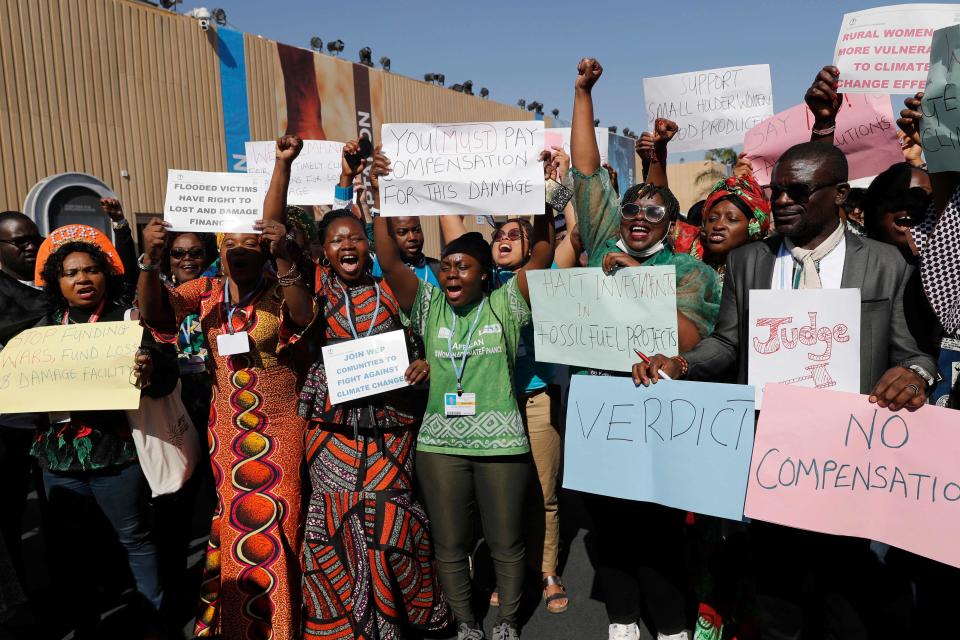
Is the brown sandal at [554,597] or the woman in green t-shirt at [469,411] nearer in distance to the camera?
the woman in green t-shirt at [469,411]

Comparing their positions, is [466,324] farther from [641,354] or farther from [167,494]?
[167,494]

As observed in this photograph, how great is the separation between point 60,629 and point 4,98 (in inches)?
406

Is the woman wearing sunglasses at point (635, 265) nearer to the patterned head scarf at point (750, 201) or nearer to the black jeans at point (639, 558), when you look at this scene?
the black jeans at point (639, 558)

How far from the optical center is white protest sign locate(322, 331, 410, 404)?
3176 mm

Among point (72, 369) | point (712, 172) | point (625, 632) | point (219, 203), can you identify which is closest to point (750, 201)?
point (625, 632)

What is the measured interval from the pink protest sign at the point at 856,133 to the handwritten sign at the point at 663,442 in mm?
2243

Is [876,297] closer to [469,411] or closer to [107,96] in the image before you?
[469,411]

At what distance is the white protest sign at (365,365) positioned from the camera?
125 inches

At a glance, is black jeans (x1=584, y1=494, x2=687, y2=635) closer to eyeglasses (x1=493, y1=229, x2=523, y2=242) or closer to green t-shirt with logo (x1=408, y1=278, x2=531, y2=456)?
green t-shirt with logo (x1=408, y1=278, x2=531, y2=456)

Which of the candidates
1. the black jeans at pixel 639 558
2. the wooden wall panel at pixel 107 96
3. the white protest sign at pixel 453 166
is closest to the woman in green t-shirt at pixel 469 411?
the white protest sign at pixel 453 166

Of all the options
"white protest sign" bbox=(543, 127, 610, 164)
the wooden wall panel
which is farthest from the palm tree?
"white protest sign" bbox=(543, 127, 610, 164)

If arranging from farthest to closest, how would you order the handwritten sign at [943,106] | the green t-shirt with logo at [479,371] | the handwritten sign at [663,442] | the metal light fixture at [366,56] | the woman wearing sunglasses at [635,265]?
1. the metal light fixture at [366,56]
2. the green t-shirt with logo at [479,371]
3. the woman wearing sunglasses at [635,265]
4. the handwritten sign at [663,442]
5. the handwritten sign at [943,106]

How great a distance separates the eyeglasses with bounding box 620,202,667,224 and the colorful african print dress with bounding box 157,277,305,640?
5.70ft

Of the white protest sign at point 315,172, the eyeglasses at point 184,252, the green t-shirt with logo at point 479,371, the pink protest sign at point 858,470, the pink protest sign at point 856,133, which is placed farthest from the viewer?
the white protest sign at point 315,172
